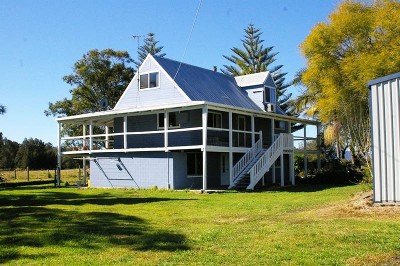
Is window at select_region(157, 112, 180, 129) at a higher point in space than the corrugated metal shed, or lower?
higher

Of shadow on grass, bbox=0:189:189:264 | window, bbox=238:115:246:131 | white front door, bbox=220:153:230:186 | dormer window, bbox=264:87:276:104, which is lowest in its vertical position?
shadow on grass, bbox=0:189:189:264

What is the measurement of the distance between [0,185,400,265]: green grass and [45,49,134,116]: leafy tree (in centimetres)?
3060

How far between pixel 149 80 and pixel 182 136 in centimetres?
402

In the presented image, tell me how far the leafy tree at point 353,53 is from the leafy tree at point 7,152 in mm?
58345

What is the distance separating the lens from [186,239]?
27.6 feet

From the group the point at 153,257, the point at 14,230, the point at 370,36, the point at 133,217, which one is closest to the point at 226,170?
the point at 370,36

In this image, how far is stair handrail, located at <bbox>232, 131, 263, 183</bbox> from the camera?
74.9ft

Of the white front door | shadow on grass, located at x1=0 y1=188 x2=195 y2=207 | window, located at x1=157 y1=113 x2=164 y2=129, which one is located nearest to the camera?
shadow on grass, located at x1=0 y1=188 x2=195 y2=207

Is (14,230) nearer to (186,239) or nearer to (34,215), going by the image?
(34,215)

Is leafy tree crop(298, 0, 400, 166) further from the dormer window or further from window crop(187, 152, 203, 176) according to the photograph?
window crop(187, 152, 203, 176)

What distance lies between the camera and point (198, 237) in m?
8.55

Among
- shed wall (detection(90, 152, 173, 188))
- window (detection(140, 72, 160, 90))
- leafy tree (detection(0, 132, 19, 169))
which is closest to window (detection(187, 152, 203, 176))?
shed wall (detection(90, 152, 173, 188))

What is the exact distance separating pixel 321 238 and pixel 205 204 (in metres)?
7.32

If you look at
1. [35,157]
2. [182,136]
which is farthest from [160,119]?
[35,157]
